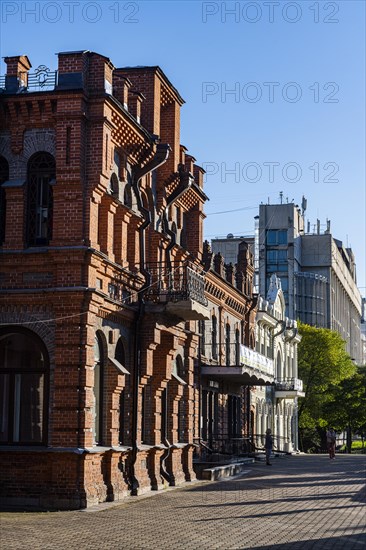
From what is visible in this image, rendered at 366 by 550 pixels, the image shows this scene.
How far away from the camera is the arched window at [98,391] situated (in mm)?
21344

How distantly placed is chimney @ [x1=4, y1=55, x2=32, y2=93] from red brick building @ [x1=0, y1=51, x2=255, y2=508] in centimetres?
3

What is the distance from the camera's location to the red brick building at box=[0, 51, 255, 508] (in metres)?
19.8

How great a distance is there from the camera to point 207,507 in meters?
20.7

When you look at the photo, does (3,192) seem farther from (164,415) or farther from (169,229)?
(164,415)

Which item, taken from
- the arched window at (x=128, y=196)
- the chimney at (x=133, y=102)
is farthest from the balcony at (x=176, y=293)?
the chimney at (x=133, y=102)

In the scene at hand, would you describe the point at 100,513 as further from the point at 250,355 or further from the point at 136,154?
the point at 250,355

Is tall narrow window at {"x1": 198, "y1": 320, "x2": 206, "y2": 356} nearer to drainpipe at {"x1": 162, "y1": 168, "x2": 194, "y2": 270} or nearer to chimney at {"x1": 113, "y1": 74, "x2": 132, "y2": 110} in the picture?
drainpipe at {"x1": 162, "y1": 168, "x2": 194, "y2": 270}

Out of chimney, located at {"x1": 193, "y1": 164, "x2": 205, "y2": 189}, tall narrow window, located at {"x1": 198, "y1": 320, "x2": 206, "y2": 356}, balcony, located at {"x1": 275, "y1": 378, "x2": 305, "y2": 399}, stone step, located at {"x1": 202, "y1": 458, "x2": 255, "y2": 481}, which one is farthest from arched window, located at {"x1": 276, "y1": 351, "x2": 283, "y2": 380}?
chimney, located at {"x1": 193, "y1": 164, "x2": 205, "y2": 189}

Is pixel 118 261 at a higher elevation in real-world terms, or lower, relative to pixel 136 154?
lower

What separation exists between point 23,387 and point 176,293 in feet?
16.8

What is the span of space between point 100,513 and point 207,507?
10.0 feet

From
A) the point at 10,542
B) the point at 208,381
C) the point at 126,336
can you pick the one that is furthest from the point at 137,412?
the point at 208,381

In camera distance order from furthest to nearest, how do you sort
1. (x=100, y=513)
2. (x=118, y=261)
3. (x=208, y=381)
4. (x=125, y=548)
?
(x=208, y=381)
(x=118, y=261)
(x=100, y=513)
(x=125, y=548)

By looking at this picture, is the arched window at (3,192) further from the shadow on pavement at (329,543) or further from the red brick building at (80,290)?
the shadow on pavement at (329,543)
